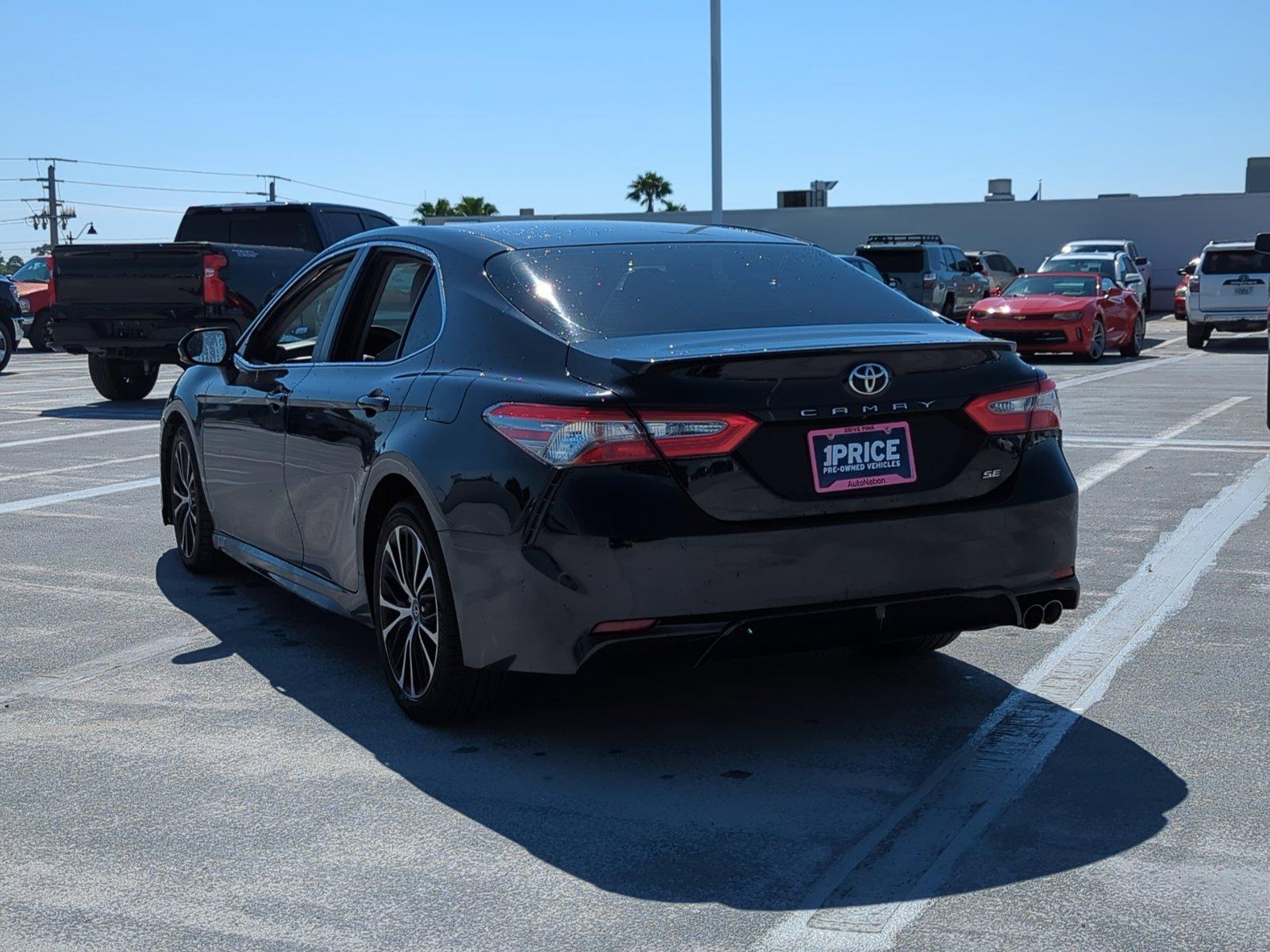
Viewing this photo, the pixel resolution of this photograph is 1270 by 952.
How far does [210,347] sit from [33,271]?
28.4 m

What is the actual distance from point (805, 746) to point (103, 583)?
13.4ft

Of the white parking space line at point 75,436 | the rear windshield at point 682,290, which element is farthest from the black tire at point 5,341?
the rear windshield at point 682,290

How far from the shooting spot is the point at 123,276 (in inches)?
665

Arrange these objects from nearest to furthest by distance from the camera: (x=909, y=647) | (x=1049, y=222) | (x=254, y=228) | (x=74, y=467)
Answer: (x=909, y=647)
(x=74, y=467)
(x=254, y=228)
(x=1049, y=222)

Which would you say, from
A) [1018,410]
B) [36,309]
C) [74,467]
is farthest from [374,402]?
[36,309]

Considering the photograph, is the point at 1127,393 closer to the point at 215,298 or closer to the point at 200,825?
the point at 215,298

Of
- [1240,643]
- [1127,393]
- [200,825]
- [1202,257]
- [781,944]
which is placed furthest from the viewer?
[1202,257]

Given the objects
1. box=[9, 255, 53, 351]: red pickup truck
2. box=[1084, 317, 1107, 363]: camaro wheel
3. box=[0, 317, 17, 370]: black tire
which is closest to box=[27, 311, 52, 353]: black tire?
box=[9, 255, 53, 351]: red pickup truck

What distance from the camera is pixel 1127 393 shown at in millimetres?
18312

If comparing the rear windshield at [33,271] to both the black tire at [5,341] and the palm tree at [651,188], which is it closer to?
the black tire at [5,341]

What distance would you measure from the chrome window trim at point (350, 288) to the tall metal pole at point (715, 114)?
2637 cm

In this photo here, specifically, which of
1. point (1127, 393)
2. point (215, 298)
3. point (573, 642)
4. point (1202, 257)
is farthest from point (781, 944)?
point (1202, 257)

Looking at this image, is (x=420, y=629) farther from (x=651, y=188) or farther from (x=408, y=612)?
(x=651, y=188)

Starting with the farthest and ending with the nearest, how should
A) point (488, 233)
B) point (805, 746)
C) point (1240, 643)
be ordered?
point (1240, 643) → point (488, 233) → point (805, 746)
